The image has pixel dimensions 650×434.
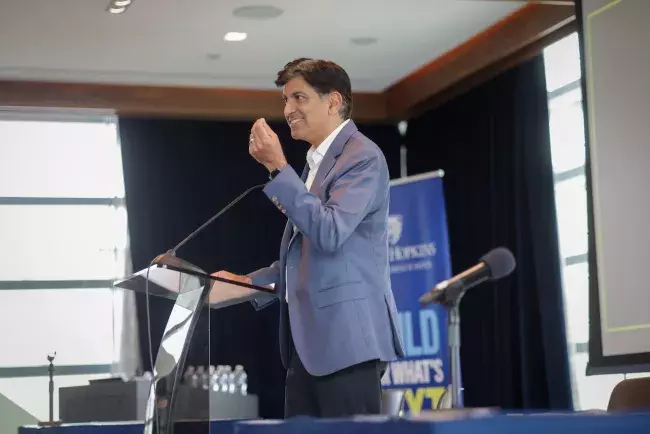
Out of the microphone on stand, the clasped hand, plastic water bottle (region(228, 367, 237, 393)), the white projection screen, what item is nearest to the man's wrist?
the clasped hand

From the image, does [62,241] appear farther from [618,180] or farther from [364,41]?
[618,180]

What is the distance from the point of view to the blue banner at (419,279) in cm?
671

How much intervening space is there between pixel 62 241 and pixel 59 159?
0.61 m

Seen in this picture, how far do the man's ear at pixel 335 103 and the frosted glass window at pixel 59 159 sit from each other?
5628 mm

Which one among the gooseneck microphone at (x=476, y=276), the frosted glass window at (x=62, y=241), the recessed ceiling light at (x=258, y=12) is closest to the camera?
the gooseneck microphone at (x=476, y=276)

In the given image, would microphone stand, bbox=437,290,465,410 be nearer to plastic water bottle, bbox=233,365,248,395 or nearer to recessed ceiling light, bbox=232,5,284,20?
recessed ceiling light, bbox=232,5,284,20

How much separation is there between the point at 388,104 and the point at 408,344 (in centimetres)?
215

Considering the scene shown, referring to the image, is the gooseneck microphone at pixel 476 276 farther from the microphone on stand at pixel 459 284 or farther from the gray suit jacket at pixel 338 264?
the gray suit jacket at pixel 338 264

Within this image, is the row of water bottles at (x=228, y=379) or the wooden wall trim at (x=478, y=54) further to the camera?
the row of water bottles at (x=228, y=379)

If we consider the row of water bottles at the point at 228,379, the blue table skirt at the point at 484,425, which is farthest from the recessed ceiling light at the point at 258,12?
the blue table skirt at the point at 484,425

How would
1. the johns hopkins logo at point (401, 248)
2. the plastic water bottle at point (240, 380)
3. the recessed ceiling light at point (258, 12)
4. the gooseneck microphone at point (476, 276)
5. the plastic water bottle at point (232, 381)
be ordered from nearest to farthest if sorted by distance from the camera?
the gooseneck microphone at point (476, 276)
the recessed ceiling light at point (258, 12)
the johns hopkins logo at point (401, 248)
the plastic water bottle at point (232, 381)
the plastic water bottle at point (240, 380)

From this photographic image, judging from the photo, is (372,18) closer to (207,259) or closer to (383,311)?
(207,259)

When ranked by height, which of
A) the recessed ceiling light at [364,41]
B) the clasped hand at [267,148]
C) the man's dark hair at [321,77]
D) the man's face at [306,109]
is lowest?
the clasped hand at [267,148]

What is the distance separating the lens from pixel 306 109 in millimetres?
2527
